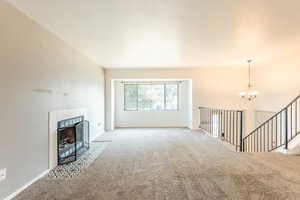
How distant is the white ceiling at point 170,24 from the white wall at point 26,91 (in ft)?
0.88

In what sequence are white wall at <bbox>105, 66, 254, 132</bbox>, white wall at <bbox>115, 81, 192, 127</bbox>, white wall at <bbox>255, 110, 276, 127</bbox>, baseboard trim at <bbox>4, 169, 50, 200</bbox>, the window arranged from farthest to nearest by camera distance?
1. the window
2. white wall at <bbox>115, 81, 192, 127</bbox>
3. white wall at <bbox>105, 66, 254, 132</bbox>
4. white wall at <bbox>255, 110, 276, 127</bbox>
5. baseboard trim at <bbox>4, 169, 50, 200</bbox>

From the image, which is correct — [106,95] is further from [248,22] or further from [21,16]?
[248,22]

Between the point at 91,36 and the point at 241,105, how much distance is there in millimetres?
6281

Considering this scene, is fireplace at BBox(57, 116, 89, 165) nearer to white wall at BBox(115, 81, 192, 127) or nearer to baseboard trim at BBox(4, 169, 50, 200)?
baseboard trim at BBox(4, 169, 50, 200)

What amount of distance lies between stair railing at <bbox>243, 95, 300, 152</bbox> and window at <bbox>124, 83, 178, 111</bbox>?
3377mm

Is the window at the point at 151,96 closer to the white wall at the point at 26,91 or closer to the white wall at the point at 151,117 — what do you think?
the white wall at the point at 151,117

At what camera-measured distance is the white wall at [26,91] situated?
2352mm

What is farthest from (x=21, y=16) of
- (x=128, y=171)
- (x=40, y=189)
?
(x=128, y=171)

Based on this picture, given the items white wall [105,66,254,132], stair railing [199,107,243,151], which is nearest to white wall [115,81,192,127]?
white wall [105,66,254,132]

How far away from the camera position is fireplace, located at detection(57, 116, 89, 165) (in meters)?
3.70

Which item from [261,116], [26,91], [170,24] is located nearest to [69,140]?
[26,91]

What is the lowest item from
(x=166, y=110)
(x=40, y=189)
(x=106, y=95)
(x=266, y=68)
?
(x=40, y=189)

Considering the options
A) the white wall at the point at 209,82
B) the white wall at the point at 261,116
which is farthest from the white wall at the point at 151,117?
the white wall at the point at 261,116

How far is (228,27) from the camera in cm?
334
